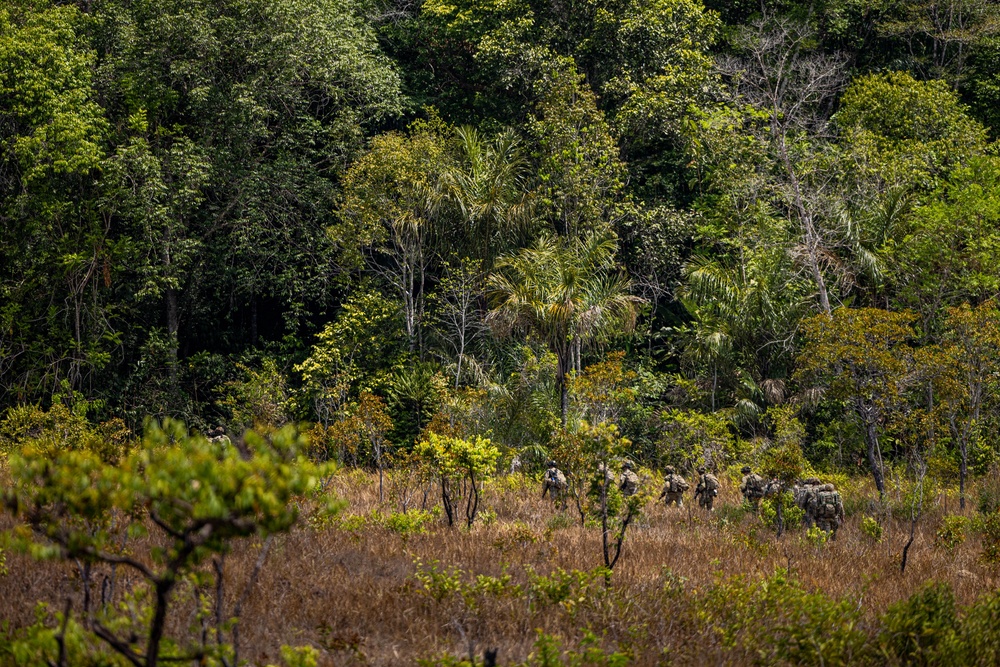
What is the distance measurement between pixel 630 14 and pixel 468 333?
8.61 m

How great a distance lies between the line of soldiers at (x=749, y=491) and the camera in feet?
45.8

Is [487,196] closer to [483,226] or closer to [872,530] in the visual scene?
[483,226]

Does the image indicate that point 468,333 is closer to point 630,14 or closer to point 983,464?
point 630,14

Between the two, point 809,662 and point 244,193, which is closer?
point 809,662

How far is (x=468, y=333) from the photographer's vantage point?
2291 cm

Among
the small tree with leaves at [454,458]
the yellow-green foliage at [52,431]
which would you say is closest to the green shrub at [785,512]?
the small tree with leaves at [454,458]

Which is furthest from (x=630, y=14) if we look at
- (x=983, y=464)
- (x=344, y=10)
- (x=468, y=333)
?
(x=983, y=464)

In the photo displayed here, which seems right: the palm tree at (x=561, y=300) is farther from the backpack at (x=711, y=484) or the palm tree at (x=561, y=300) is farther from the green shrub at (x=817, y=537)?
the green shrub at (x=817, y=537)

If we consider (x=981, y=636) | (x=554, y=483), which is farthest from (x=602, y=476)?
(x=981, y=636)

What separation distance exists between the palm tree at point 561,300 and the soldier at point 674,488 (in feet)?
9.89

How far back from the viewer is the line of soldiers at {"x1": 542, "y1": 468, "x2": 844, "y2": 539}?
45.8 feet

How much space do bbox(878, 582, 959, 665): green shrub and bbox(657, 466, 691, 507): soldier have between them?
765cm

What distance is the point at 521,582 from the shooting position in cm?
1003

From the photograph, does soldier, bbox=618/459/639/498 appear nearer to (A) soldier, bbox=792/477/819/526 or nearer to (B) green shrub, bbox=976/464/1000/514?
(A) soldier, bbox=792/477/819/526
